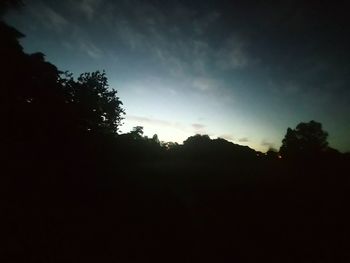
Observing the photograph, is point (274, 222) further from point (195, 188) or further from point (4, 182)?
point (4, 182)

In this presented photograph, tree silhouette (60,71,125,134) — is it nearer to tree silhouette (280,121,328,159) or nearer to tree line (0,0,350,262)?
tree line (0,0,350,262)

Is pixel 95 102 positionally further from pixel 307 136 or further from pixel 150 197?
pixel 307 136

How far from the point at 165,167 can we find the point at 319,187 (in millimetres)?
9074

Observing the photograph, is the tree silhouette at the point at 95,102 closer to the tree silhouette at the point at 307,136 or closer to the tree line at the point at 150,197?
the tree line at the point at 150,197

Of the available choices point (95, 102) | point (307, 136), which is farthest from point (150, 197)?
point (307, 136)

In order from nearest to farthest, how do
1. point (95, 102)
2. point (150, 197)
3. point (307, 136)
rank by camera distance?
point (150, 197), point (95, 102), point (307, 136)

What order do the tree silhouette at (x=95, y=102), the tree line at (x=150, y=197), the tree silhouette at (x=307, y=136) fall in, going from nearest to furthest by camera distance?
the tree line at (x=150, y=197), the tree silhouette at (x=95, y=102), the tree silhouette at (x=307, y=136)

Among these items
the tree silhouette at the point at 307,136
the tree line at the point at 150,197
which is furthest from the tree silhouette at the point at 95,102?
the tree silhouette at the point at 307,136

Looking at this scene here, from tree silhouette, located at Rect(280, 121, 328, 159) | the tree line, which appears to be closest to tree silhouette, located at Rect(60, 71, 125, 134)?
the tree line

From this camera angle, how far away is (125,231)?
10.2 metres

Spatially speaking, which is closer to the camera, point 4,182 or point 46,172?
point 4,182

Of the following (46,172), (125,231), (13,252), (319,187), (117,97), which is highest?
(117,97)

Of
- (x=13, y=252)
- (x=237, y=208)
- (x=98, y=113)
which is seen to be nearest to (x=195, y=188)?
(x=237, y=208)

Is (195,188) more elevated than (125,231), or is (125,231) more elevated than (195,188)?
(195,188)
